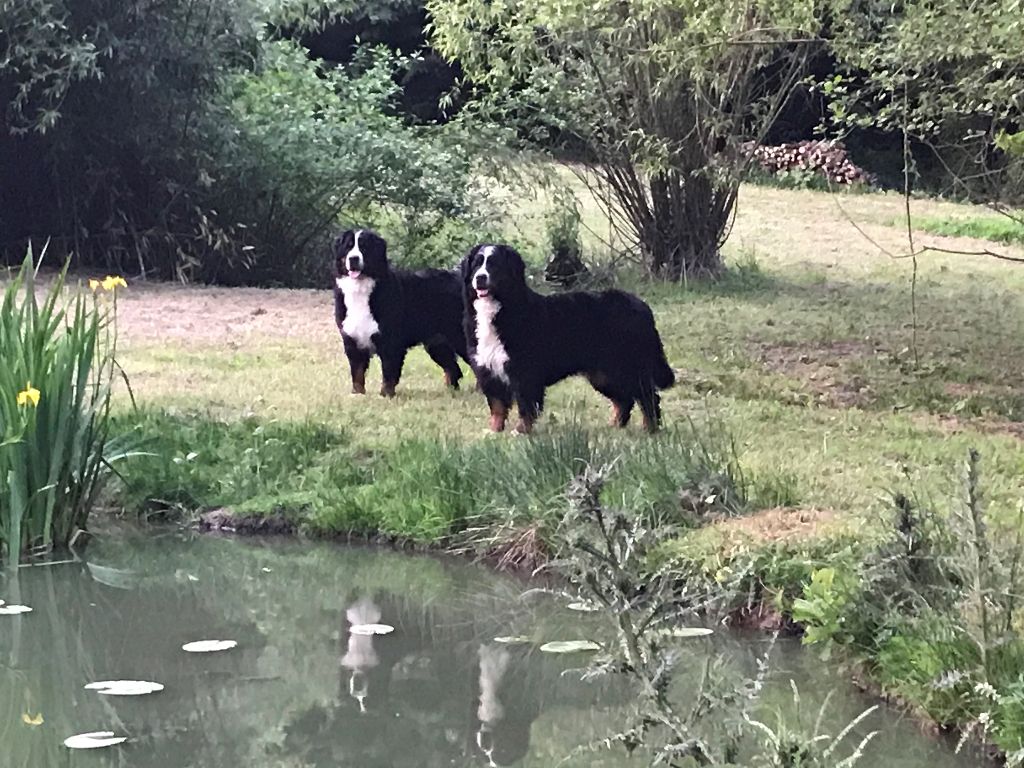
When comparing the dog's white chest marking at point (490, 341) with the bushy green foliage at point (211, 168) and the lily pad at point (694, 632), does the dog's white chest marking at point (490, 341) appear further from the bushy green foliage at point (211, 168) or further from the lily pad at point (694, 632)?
the bushy green foliage at point (211, 168)

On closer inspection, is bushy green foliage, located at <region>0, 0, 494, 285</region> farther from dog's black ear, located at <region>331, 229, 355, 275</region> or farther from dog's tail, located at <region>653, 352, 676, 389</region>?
dog's tail, located at <region>653, 352, 676, 389</region>

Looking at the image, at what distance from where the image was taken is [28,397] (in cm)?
696

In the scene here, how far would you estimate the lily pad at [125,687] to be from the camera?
5.52m

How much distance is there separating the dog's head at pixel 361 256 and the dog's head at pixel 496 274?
1.36 meters

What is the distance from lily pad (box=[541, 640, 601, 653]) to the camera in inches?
238

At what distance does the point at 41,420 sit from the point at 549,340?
9.56 ft

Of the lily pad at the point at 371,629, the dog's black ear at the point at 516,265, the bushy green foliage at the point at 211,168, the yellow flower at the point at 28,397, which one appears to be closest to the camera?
the lily pad at the point at 371,629

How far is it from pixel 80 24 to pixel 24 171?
2.16 metres

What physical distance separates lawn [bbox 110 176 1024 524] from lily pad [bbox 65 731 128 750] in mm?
3193

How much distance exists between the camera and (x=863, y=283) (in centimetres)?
1686

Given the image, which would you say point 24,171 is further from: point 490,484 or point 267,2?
point 490,484

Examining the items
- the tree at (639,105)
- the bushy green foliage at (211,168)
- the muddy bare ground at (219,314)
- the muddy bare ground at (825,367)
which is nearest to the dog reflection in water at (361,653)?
the muddy bare ground at (825,367)

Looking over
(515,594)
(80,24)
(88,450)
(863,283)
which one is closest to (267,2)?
(80,24)

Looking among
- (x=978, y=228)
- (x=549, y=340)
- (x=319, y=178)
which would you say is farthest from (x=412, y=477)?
(x=978, y=228)
